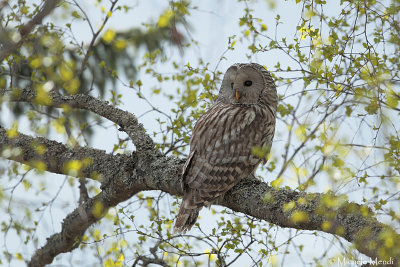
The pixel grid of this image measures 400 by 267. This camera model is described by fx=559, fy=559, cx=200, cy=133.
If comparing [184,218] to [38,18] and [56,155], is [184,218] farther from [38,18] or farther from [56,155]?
[38,18]

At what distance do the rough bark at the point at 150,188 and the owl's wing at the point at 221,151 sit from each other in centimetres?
11

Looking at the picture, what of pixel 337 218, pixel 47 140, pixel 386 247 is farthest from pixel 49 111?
pixel 386 247

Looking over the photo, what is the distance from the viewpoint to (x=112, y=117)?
4.63 meters

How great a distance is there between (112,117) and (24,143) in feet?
2.52

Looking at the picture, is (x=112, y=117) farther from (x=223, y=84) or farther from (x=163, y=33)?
(x=163, y=33)

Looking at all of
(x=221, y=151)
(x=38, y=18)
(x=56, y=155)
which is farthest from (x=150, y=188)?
(x=38, y=18)

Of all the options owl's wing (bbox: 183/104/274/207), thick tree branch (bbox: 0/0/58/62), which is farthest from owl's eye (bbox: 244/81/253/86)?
thick tree branch (bbox: 0/0/58/62)

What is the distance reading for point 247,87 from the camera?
495cm

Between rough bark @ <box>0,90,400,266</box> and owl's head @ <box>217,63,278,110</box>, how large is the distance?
0.89 metres

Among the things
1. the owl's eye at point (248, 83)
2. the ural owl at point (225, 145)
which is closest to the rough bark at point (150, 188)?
the ural owl at point (225, 145)

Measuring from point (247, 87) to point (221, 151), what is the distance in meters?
0.96

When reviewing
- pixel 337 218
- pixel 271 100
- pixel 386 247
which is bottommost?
pixel 386 247

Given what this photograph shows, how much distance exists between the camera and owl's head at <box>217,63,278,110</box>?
4.89 metres

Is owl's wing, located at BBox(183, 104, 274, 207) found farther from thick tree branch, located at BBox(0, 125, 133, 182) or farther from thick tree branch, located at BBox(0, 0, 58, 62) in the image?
thick tree branch, located at BBox(0, 0, 58, 62)
